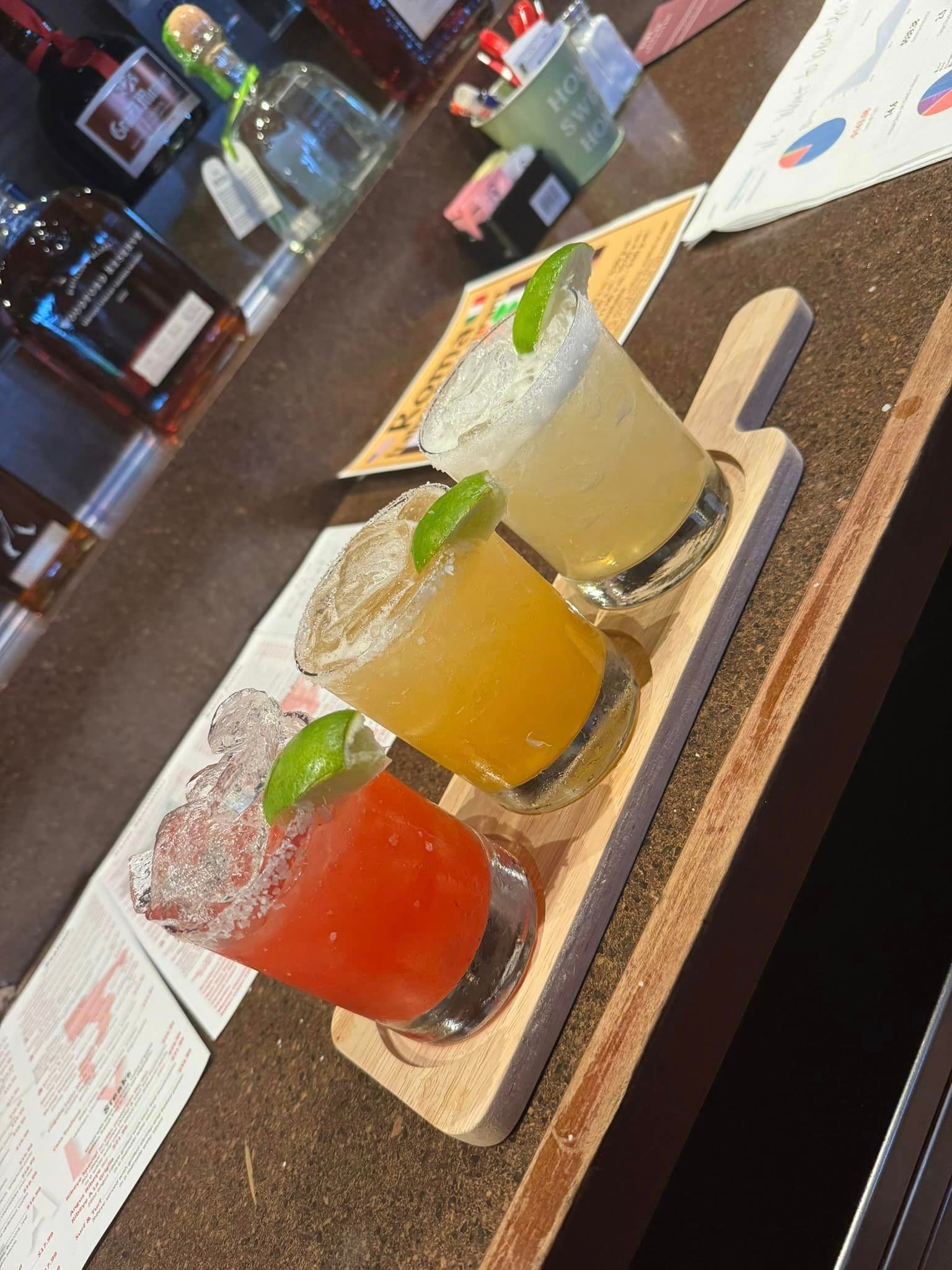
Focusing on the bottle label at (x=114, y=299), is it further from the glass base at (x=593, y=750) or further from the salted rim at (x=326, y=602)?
the glass base at (x=593, y=750)

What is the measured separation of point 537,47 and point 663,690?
128 cm

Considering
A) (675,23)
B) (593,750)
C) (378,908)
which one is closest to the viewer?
(378,908)

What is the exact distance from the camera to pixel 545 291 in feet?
2.35

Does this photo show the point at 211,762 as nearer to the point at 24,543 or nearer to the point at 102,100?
the point at 24,543

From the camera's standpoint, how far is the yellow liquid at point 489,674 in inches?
26.6

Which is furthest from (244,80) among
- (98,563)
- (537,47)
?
(98,563)

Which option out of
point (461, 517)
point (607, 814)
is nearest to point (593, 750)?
point (607, 814)

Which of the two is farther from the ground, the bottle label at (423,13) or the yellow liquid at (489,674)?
the bottle label at (423,13)

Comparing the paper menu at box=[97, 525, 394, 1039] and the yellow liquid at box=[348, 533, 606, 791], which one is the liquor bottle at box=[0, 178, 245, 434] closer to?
the paper menu at box=[97, 525, 394, 1039]

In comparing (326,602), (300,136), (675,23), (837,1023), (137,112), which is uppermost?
(137,112)

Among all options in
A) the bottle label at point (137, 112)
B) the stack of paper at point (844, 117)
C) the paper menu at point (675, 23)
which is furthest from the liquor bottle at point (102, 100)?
the stack of paper at point (844, 117)

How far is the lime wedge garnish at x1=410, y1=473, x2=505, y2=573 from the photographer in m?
0.64

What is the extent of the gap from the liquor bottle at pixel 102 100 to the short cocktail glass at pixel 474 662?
131 centimetres

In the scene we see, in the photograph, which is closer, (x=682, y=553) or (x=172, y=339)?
(x=682, y=553)
